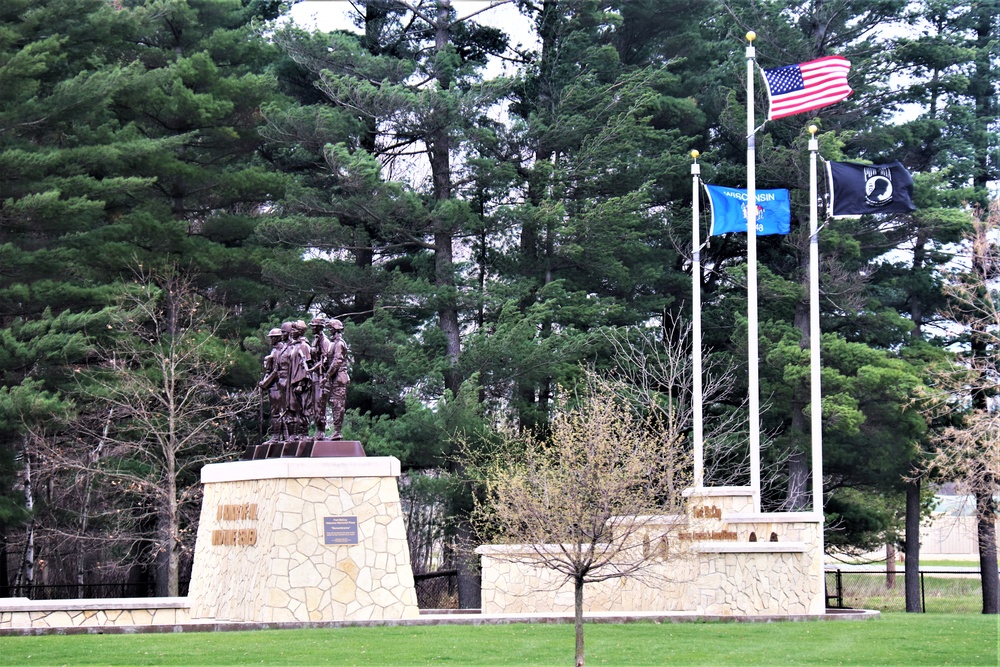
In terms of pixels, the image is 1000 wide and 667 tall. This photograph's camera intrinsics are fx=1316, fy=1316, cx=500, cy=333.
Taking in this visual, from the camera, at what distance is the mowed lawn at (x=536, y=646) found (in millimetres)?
15664

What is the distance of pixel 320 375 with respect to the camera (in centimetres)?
2131

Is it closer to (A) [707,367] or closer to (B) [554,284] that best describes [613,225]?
(B) [554,284]

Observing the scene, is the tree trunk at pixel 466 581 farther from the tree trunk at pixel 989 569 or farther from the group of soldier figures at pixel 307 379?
the tree trunk at pixel 989 569

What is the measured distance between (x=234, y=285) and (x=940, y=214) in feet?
56.7

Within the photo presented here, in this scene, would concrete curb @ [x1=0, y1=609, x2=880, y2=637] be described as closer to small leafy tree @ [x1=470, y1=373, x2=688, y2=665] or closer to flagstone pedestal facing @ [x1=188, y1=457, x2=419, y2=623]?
flagstone pedestal facing @ [x1=188, y1=457, x2=419, y2=623]

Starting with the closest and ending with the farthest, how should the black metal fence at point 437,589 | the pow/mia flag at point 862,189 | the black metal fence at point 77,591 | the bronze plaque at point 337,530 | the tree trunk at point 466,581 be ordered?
the bronze plaque at point 337,530
the pow/mia flag at point 862,189
the tree trunk at point 466,581
the black metal fence at point 77,591
the black metal fence at point 437,589

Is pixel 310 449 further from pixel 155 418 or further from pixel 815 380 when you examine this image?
pixel 815 380

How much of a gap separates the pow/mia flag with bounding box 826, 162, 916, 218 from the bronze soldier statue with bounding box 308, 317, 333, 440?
9.34 m

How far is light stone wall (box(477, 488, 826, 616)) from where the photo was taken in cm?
2109

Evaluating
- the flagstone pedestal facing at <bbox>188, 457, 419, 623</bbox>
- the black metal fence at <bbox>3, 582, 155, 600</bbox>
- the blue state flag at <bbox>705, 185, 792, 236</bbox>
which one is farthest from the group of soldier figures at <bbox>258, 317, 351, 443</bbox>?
the black metal fence at <bbox>3, 582, 155, 600</bbox>

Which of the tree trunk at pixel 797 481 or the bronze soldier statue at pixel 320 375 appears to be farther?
the tree trunk at pixel 797 481

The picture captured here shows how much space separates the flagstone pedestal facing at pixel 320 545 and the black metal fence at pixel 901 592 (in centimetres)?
1527

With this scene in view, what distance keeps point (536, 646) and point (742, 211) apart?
11017 mm

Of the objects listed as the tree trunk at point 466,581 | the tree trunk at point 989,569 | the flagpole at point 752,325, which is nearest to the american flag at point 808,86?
the flagpole at point 752,325
